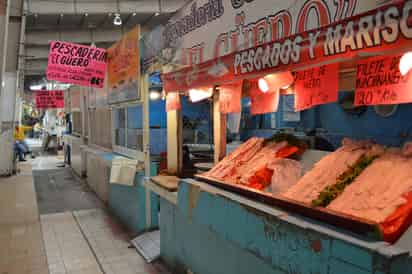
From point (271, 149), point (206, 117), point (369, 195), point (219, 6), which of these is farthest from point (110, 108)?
point (369, 195)

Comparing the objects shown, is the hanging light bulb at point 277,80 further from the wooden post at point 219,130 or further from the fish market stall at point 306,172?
the wooden post at point 219,130

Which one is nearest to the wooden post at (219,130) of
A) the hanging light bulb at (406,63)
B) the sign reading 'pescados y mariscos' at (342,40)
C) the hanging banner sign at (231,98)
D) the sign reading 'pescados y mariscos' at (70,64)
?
the hanging banner sign at (231,98)

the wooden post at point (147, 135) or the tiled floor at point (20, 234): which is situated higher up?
the wooden post at point (147, 135)

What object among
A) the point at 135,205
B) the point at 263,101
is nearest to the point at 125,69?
the point at 135,205

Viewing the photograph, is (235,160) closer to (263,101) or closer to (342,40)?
(263,101)

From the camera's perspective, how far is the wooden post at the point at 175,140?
6.58 meters

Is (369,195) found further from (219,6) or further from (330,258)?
(219,6)

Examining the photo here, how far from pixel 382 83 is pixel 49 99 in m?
20.5

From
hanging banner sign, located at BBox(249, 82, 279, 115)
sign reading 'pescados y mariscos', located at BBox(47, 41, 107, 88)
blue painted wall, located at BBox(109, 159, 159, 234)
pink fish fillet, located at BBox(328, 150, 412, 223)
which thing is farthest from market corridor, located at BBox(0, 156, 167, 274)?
pink fish fillet, located at BBox(328, 150, 412, 223)

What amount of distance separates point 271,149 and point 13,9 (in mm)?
10669

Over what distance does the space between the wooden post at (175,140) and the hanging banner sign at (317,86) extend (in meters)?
3.15

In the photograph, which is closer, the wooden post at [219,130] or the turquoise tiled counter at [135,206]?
the wooden post at [219,130]

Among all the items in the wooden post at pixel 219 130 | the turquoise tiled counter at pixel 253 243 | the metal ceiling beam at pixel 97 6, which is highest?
the metal ceiling beam at pixel 97 6

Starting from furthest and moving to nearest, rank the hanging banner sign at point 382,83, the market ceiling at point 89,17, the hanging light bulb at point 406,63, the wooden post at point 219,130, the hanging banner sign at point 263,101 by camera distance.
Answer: the market ceiling at point 89,17 → the wooden post at point 219,130 → the hanging banner sign at point 263,101 → the hanging banner sign at point 382,83 → the hanging light bulb at point 406,63
